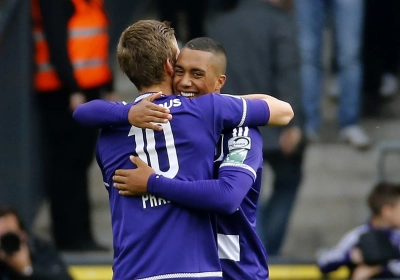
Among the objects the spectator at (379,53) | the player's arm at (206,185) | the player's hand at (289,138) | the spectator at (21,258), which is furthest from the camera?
the spectator at (379,53)

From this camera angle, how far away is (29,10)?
20.2ft

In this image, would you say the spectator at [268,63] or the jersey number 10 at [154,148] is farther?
the spectator at [268,63]

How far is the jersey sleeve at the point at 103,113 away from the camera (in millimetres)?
2979

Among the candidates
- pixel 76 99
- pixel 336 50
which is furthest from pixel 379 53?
pixel 76 99

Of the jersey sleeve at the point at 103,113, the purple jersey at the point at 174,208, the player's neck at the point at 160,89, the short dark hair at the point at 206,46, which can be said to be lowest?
the purple jersey at the point at 174,208

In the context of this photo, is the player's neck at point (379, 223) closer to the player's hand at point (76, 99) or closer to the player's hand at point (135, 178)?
the player's hand at point (76, 99)

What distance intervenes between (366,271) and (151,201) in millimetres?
2868

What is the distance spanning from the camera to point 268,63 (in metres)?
5.84

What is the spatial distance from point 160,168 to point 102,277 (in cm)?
313

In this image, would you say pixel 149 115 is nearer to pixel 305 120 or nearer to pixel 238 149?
pixel 238 149

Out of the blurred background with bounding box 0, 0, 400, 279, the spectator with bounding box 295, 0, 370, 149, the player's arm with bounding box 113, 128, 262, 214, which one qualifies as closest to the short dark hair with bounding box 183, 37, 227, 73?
the player's arm with bounding box 113, 128, 262, 214

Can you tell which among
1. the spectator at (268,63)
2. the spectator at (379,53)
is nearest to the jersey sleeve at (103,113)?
the spectator at (268,63)

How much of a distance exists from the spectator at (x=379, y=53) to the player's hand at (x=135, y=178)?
4038 millimetres

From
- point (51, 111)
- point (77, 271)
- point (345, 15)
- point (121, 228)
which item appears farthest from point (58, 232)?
point (121, 228)
